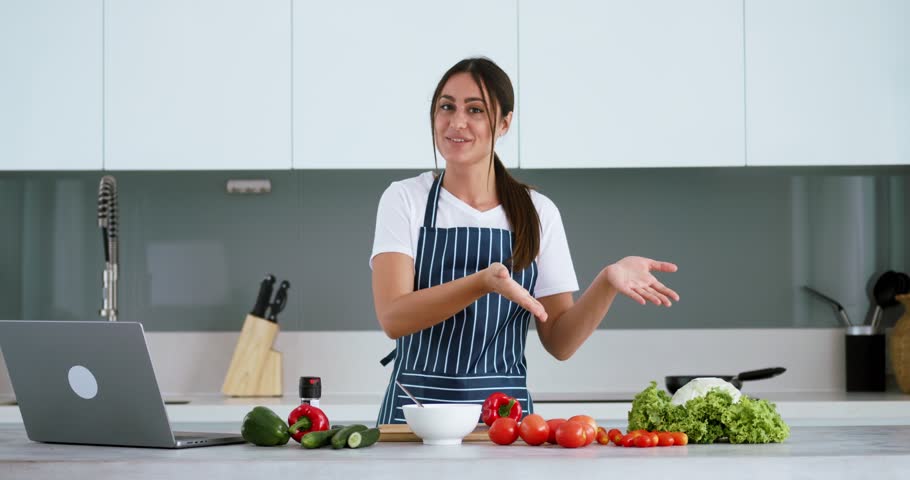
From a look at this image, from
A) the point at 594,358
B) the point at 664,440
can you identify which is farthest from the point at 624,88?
the point at 664,440

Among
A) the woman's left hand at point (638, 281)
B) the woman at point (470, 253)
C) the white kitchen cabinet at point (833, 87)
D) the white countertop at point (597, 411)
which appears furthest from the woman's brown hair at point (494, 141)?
the white kitchen cabinet at point (833, 87)

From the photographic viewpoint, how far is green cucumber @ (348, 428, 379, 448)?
1475mm

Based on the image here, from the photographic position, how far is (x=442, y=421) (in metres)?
1.51

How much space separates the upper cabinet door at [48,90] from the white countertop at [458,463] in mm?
2015

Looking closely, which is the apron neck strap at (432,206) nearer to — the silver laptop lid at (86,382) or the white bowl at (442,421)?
the white bowl at (442,421)

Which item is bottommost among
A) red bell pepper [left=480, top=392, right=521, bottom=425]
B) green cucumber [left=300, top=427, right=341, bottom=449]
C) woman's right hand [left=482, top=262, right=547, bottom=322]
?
green cucumber [left=300, top=427, right=341, bottom=449]

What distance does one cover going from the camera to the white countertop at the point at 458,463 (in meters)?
1.33

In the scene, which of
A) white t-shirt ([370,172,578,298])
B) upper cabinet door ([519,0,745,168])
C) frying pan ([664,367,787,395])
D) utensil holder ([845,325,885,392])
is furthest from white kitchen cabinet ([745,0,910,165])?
white t-shirt ([370,172,578,298])

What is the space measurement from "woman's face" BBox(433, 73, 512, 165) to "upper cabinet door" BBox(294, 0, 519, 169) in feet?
3.55

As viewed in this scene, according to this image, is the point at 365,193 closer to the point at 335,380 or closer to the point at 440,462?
the point at 335,380

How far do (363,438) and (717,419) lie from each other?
20.3 inches

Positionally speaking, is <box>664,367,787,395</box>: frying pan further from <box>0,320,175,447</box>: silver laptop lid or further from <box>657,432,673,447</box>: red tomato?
<box>0,320,175,447</box>: silver laptop lid

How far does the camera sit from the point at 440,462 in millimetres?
1336

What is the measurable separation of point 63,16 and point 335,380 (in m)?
1.42
